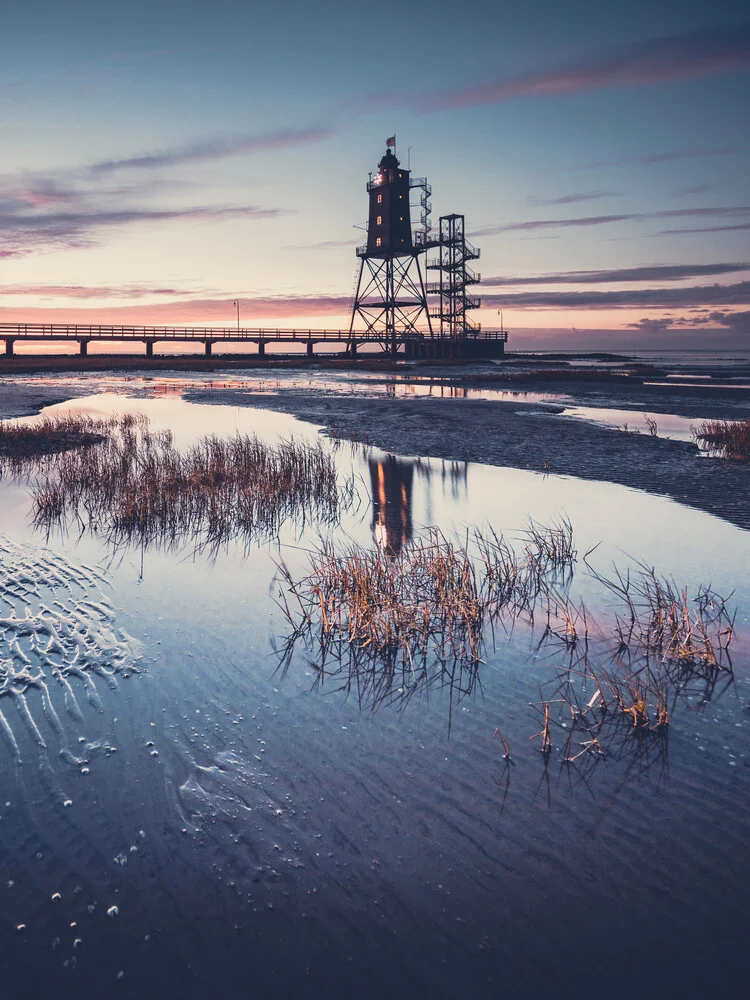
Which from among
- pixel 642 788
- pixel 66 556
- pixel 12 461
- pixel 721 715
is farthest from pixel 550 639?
pixel 12 461

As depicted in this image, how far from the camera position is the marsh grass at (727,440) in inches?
628

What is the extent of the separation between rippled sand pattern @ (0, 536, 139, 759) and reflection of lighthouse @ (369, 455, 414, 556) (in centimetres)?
377

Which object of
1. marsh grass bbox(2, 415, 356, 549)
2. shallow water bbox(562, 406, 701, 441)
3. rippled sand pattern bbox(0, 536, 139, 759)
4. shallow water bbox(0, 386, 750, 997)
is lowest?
shallow water bbox(0, 386, 750, 997)

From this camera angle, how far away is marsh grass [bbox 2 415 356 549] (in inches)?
400

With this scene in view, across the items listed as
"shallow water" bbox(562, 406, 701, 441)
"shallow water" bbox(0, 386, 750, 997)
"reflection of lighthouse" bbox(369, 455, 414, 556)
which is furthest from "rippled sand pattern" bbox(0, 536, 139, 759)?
"shallow water" bbox(562, 406, 701, 441)

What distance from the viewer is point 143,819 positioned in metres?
3.73

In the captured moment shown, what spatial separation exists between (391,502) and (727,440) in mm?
10486

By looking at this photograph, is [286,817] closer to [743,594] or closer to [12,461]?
[743,594]

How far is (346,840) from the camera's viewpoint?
142 inches

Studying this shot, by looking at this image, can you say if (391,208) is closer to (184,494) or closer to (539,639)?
(184,494)

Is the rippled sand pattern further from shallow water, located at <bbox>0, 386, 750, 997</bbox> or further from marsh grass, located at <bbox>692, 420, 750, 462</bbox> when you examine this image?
marsh grass, located at <bbox>692, 420, 750, 462</bbox>

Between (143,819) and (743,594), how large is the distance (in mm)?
6436

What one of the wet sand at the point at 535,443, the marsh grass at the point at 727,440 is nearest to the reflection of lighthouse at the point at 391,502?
the wet sand at the point at 535,443

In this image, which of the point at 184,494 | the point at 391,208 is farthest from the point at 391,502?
the point at 391,208
